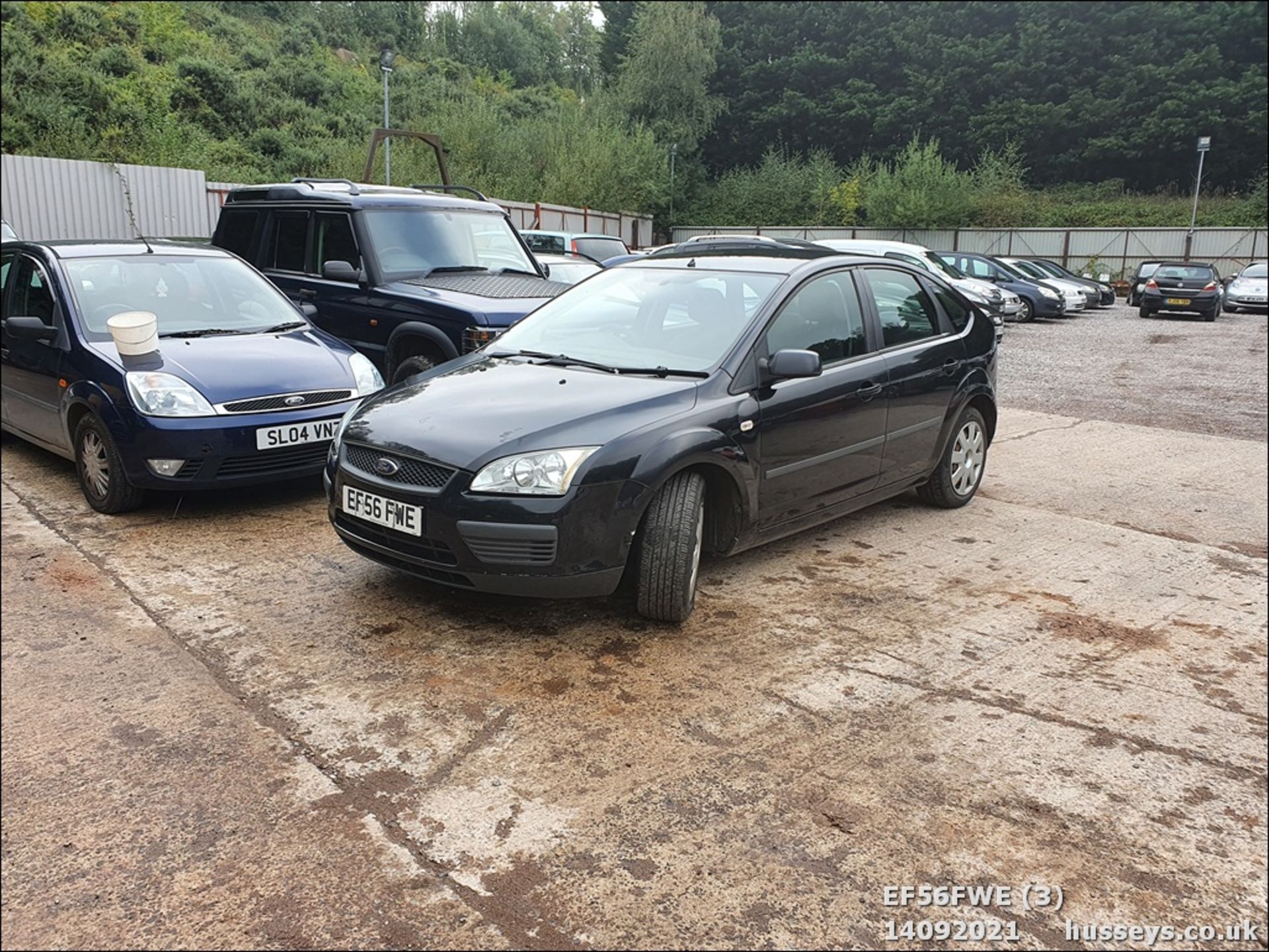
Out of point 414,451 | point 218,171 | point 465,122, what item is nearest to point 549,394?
point 414,451

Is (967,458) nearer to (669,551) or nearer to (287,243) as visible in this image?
(669,551)

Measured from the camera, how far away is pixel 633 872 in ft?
8.11

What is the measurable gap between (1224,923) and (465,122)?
3627 centimetres

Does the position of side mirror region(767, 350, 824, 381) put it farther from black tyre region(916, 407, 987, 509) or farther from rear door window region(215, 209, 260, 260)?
rear door window region(215, 209, 260, 260)

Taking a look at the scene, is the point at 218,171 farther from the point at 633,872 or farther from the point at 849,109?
the point at 849,109

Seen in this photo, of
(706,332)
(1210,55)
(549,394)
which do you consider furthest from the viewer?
(1210,55)

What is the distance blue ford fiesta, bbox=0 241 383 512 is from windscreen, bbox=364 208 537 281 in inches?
51.7

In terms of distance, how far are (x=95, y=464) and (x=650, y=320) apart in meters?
3.16

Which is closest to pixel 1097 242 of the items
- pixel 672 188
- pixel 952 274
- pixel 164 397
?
pixel 672 188

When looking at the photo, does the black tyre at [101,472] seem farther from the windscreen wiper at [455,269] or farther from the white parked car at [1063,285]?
the white parked car at [1063,285]

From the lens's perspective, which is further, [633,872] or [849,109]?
[849,109]

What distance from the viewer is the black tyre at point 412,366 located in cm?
720

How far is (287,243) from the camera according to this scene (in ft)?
27.3

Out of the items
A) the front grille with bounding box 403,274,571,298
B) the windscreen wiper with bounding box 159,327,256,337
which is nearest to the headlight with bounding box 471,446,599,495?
the windscreen wiper with bounding box 159,327,256,337
